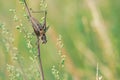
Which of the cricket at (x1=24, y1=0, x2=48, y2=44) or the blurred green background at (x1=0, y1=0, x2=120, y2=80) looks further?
the blurred green background at (x1=0, y1=0, x2=120, y2=80)

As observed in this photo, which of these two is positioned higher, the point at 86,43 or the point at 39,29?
the point at 39,29

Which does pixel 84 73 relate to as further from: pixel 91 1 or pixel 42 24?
pixel 42 24

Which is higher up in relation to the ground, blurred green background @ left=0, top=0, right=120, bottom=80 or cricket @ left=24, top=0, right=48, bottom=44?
cricket @ left=24, top=0, right=48, bottom=44

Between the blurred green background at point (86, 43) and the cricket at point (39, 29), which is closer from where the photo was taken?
the cricket at point (39, 29)

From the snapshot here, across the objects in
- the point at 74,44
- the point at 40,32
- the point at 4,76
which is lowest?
the point at 74,44

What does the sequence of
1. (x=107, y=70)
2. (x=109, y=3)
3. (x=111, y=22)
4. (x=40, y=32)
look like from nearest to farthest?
(x=40, y=32), (x=107, y=70), (x=111, y=22), (x=109, y=3)

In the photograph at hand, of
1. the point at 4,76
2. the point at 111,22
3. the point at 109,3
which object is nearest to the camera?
the point at 4,76

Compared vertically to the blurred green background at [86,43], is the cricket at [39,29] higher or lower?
higher

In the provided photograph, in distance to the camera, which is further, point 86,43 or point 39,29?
point 86,43

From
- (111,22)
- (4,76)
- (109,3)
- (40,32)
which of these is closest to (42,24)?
(40,32)

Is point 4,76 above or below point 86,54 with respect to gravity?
above

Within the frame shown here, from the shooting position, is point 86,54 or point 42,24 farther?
point 86,54
